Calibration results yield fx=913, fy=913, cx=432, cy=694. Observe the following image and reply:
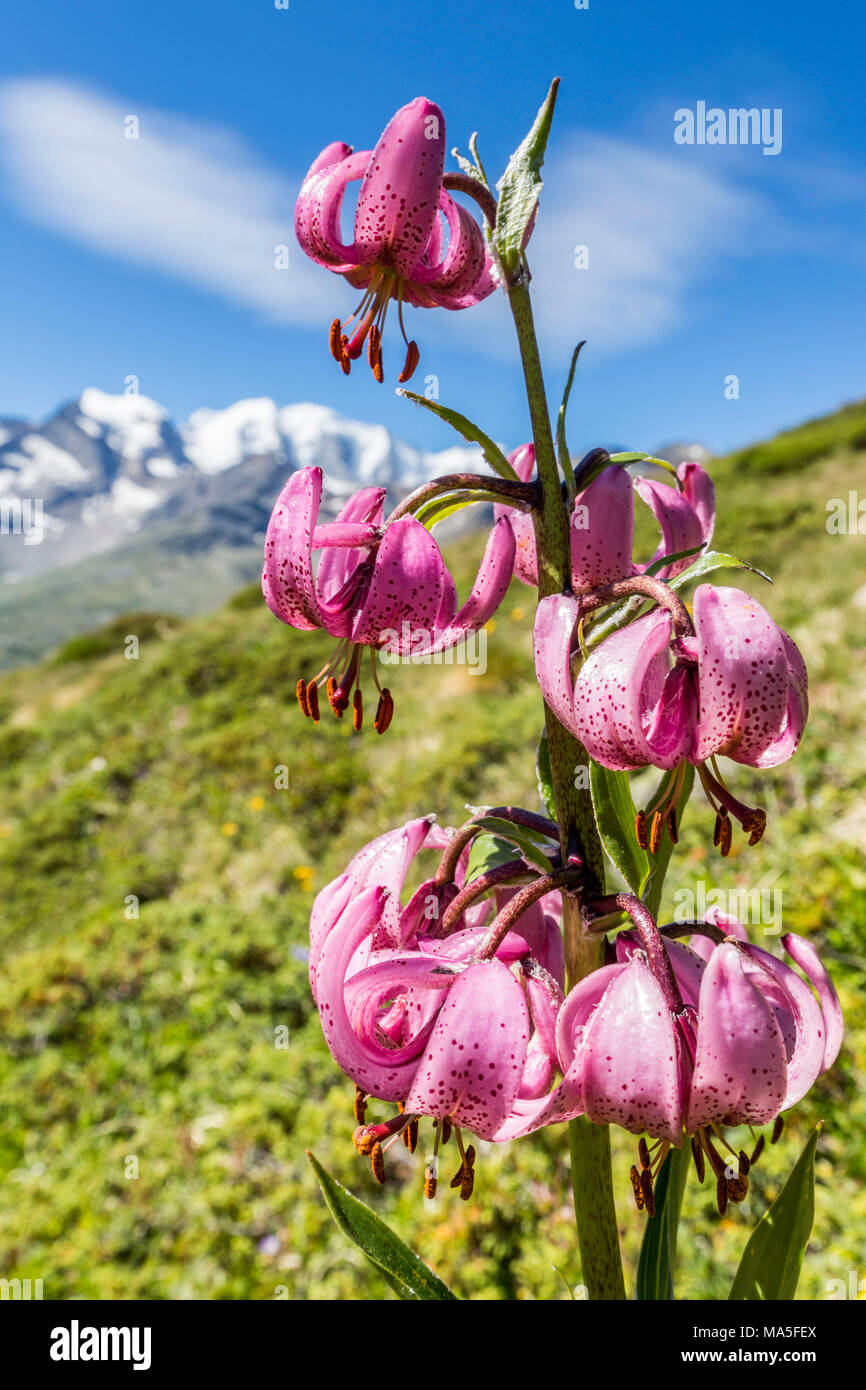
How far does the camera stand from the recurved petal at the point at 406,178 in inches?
35.5

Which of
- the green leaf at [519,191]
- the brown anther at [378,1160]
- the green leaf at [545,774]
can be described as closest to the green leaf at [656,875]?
the green leaf at [545,774]

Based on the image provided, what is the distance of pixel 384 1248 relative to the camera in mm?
→ 1098

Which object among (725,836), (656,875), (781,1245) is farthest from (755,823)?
(781,1245)

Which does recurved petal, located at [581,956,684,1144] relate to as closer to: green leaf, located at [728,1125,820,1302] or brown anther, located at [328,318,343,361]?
green leaf, located at [728,1125,820,1302]

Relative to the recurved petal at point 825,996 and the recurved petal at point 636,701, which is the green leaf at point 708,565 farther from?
the recurved petal at point 825,996

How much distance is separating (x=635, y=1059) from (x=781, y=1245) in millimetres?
596

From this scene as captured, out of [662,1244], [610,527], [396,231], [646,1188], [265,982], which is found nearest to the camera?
[646,1188]

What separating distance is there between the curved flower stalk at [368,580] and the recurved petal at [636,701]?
186 mm

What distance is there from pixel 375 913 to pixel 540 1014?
18 centimetres

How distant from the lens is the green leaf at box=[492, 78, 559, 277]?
925mm

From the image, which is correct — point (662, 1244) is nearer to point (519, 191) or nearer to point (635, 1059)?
point (635, 1059)

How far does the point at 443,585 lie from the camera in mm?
904

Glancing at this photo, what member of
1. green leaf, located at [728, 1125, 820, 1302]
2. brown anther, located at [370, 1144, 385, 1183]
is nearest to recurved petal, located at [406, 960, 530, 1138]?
brown anther, located at [370, 1144, 385, 1183]
